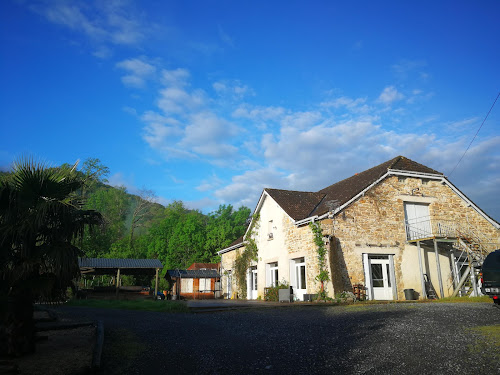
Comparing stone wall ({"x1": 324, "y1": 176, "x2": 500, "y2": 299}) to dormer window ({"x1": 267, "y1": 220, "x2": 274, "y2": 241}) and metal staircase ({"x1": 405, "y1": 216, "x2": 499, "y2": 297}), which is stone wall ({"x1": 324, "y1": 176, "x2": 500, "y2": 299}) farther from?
dormer window ({"x1": 267, "y1": 220, "x2": 274, "y2": 241})

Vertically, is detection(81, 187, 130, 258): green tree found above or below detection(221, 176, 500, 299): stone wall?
above

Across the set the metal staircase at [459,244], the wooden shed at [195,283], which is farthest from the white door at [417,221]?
the wooden shed at [195,283]

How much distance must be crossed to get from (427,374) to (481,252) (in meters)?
15.1

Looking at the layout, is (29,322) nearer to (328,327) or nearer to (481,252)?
(328,327)

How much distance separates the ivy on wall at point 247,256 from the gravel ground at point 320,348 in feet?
45.2

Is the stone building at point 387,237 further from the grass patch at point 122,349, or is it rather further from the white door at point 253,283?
the grass patch at point 122,349

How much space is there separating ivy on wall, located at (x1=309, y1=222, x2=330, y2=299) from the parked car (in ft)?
21.4

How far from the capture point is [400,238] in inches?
679

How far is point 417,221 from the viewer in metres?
18.2

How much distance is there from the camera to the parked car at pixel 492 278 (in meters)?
9.28

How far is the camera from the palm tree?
18.5ft

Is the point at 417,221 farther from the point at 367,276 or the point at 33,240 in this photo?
the point at 33,240

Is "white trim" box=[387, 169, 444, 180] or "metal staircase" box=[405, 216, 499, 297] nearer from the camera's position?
"metal staircase" box=[405, 216, 499, 297]

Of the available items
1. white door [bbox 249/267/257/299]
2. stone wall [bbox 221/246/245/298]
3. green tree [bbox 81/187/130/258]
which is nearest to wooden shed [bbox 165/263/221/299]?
stone wall [bbox 221/246/245/298]
